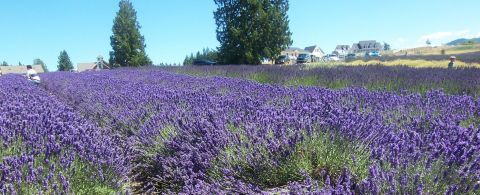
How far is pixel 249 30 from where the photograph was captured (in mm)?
25703

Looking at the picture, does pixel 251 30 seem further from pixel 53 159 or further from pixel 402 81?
pixel 53 159

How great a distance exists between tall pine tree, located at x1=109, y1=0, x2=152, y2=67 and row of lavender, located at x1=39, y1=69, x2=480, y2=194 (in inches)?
1355

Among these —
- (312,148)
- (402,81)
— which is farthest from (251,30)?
(312,148)

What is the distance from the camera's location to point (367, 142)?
2.56m

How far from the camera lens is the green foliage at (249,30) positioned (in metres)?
25.4

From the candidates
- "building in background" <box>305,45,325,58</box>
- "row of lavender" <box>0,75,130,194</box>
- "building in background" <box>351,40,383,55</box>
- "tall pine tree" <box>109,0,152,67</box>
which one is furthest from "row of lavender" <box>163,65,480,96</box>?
"building in background" <box>351,40,383,55</box>

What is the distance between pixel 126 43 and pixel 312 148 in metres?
36.4

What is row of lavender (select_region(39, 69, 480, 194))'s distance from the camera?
1969mm

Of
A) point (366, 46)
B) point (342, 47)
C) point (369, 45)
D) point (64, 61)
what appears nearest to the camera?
point (64, 61)

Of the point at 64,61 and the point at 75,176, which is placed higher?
the point at 64,61

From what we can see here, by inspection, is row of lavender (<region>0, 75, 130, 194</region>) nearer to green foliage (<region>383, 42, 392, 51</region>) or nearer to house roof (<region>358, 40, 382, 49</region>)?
house roof (<region>358, 40, 382, 49</region>)

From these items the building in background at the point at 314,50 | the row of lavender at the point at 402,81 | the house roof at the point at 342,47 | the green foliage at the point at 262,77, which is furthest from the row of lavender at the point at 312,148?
the house roof at the point at 342,47

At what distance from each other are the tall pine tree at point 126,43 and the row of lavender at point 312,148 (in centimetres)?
3441

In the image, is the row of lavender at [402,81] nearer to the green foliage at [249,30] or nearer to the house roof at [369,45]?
the green foliage at [249,30]
